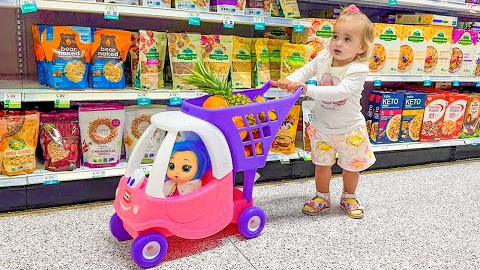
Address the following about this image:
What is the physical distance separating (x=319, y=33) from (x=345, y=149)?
83 centimetres

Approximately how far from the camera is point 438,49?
3.07 meters

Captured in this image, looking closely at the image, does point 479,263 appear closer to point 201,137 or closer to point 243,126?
point 243,126

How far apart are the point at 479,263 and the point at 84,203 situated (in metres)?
1.81

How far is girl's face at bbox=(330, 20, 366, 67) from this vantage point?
6.55 feet

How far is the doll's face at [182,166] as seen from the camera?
167 cm

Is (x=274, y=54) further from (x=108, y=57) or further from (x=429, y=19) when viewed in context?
(x=429, y=19)

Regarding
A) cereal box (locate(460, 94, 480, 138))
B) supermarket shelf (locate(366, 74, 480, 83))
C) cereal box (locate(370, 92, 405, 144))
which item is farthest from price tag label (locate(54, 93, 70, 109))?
cereal box (locate(460, 94, 480, 138))

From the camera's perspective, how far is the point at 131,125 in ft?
7.67

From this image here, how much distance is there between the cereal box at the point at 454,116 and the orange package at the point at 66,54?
2429mm

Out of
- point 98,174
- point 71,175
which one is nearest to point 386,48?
point 98,174

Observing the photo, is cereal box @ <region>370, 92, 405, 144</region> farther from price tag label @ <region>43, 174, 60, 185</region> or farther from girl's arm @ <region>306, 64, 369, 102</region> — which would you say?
price tag label @ <region>43, 174, 60, 185</region>

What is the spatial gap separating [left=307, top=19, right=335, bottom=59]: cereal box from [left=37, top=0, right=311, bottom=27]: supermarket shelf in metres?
0.08

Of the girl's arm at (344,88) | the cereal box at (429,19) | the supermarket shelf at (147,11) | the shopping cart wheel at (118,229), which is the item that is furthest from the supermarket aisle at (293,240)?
the cereal box at (429,19)

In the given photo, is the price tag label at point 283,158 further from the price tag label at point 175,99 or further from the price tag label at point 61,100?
the price tag label at point 61,100
